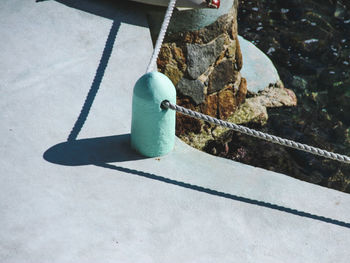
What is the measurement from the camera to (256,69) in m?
4.66

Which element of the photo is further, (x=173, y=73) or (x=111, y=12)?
(x=173, y=73)

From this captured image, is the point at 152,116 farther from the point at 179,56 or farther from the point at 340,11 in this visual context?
the point at 340,11

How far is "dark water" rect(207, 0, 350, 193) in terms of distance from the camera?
384cm

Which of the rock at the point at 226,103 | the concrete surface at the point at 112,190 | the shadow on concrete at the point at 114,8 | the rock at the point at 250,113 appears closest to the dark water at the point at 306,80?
the rock at the point at 250,113

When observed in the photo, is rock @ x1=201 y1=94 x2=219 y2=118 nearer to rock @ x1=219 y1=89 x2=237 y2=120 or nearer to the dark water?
rock @ x1=219 y1=89 x2=237 y2=120

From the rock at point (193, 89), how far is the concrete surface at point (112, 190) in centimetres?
58

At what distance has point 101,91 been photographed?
275 cm

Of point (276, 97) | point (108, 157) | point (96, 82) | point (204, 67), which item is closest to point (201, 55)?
point (204, 67)

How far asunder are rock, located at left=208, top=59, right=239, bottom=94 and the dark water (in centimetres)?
45

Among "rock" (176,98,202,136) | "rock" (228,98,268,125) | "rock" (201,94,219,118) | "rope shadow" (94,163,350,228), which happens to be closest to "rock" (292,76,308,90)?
"rock" (228,98,268,125)

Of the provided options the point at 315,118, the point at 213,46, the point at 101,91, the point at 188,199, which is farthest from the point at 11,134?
the point at 315,118

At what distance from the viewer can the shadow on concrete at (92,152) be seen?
230cm

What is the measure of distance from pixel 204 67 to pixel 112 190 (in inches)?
65.6

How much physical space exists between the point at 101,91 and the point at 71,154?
0.54 meters
